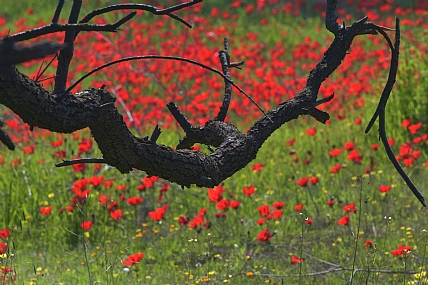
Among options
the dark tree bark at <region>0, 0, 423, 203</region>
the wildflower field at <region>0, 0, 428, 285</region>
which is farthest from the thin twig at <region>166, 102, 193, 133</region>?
the wildflower field at <region>0, 0, 428, 285</region>

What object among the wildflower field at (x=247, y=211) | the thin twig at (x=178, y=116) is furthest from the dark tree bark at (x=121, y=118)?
the wildflower field at (x=247, y=211)

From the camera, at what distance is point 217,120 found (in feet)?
8.61

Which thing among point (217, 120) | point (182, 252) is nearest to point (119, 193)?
point (182, 252)

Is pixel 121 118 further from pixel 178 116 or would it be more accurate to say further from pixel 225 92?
pixel 225 92

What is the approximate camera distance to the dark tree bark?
1.73 m

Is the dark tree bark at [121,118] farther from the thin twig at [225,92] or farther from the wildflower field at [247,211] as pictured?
the wildflower field at [247,211]

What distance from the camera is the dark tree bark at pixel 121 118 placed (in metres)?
1.73

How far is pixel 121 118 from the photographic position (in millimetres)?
2066

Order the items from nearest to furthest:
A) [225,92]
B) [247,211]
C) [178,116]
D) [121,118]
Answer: [121,118] → [178,116] → [225,92] → [247,211]

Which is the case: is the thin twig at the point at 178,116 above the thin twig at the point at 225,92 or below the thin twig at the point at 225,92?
below

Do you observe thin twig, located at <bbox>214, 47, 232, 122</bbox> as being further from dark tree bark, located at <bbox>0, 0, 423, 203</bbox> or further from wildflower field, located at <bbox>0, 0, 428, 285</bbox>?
wildflower field, located at <bbox>0, 0, 428, 285</bbox>

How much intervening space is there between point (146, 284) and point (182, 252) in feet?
1.88

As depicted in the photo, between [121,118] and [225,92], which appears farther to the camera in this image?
[225,92]

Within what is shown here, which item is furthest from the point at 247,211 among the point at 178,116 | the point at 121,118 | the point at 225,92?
the point at 121,118
